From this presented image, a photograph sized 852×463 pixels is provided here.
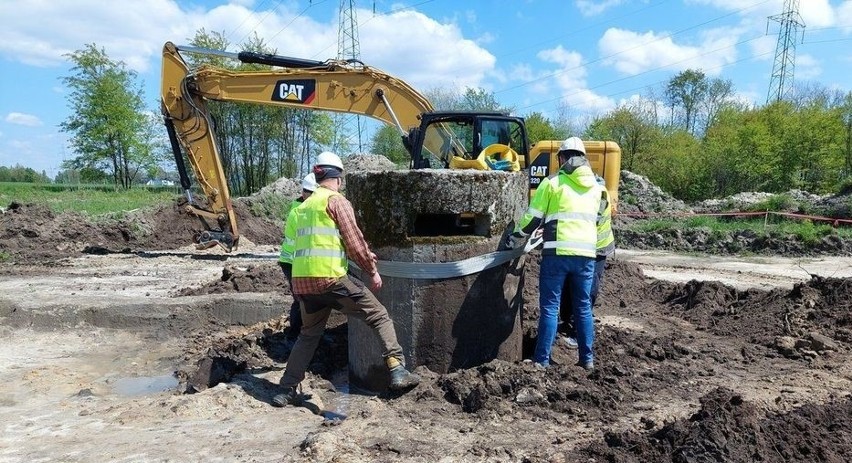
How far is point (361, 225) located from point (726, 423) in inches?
111

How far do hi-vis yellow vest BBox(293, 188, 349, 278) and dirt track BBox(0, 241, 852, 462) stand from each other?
994 millimetres

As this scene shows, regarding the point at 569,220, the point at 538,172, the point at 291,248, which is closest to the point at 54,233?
the point at 538,172

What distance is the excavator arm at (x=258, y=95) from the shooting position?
1116cm

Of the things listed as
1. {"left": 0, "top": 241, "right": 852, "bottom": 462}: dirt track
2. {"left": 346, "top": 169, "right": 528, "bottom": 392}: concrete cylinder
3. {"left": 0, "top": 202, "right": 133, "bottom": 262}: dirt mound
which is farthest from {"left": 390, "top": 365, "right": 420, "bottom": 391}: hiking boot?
{"left": 0, "top": 202, "right": 133, "bottom": 262}: dirt mound

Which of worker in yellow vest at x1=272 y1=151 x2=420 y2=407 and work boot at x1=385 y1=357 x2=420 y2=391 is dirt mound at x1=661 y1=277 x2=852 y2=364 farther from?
worker in yellow vest at x1=272 y1=151 x2=420 y2=407

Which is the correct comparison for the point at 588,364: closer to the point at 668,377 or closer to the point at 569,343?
the point at 668,377

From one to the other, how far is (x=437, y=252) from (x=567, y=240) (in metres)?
1.03

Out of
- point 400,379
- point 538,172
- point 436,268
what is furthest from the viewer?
point 538,172

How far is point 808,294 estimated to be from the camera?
695 centimetres

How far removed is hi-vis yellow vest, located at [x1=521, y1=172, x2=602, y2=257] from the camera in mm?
4922

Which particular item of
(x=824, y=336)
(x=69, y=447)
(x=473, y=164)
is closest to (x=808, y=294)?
(x=824, y=336)

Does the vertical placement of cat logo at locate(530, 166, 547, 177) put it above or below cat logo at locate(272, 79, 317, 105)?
below

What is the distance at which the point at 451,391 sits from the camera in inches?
175

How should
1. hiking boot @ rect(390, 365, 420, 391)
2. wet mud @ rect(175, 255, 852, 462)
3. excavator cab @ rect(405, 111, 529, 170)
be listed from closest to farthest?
1. wet mud @ rect(175, 255, 852, 462)
2. hiking boot @ rect(390, 365, 420, 391)
3. excavator cab @ rect(405, 111, 529, 170)
